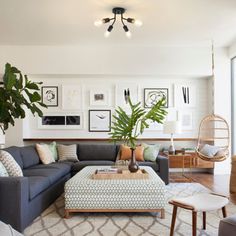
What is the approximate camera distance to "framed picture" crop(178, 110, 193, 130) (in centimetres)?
638

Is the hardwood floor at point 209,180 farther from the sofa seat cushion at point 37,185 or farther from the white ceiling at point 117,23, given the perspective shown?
the white ceiling at point 117,23

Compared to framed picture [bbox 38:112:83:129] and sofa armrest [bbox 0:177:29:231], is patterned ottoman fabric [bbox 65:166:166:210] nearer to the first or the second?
sofa armrest [bbox 0:177:29:231]

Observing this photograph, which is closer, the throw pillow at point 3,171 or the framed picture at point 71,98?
the throw pillow at point 3,171

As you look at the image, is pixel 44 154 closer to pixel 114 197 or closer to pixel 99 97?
pixel 99 97

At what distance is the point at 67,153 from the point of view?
5.50 m

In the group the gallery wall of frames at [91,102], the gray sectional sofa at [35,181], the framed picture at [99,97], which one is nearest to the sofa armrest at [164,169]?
the gray sectional sofa at [35,181]

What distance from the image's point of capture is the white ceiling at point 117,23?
3.93m

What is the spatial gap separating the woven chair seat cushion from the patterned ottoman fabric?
2.27ft

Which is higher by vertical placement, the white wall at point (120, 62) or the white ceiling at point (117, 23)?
the white ceiling at point (117, 23)

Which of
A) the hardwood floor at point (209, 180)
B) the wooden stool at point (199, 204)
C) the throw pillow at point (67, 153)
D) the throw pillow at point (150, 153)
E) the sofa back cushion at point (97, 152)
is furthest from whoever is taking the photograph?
the sofa back cushion at point (97, 152)

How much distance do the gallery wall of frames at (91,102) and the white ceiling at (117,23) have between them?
0.95 meters

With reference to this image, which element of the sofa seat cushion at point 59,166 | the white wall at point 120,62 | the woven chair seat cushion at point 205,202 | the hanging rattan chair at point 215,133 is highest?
the white wall at point 120,62

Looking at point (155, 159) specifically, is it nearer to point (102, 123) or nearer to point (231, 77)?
point (102, 123)

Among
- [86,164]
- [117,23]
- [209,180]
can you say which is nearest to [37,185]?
[86,164]
